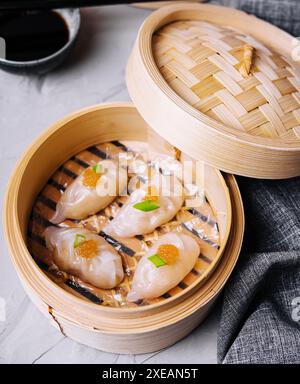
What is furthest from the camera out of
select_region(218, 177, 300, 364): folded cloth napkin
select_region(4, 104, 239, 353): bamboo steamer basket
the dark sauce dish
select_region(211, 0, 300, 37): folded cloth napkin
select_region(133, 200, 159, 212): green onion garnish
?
select_region(211, 0, 300, 37): folded cloth napkin

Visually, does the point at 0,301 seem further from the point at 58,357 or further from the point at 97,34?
the point at 97,34

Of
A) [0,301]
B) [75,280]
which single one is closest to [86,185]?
[75,280]

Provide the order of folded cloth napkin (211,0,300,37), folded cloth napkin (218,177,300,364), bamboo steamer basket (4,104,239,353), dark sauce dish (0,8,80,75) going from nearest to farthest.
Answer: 1. bamboo steamer basket (4,104,239,353)
2. folded cloth napkin (218,177,300,364)
3. dark sauce dish (0,8,80,75)
4. folded cloth napkin (211,0,300,37)

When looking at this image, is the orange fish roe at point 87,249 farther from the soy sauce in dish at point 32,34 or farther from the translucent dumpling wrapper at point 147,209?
the soy sauce in dish at point 32,34

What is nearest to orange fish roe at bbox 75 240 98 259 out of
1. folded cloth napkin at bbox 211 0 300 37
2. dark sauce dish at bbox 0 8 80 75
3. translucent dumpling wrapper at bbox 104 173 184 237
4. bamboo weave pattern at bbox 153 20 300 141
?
translucent dumpling wrapper at bbox 104 173 184 237

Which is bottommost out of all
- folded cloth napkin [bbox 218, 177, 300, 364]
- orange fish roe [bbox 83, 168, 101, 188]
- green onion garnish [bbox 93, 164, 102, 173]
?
folded cloth napkin [bbox 218, 177, 300, 364]

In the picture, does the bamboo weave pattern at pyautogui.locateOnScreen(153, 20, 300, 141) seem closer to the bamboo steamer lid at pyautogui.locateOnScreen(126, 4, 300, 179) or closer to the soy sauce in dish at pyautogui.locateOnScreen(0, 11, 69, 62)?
the bamboo steamer lid at pyautogui.locateOnScreen(126, 4, 300, 179)

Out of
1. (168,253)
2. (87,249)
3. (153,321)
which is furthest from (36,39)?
(153,321)
